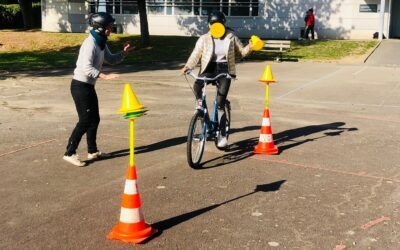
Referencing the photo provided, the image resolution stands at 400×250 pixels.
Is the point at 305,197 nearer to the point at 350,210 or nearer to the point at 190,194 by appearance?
the point at 350,210

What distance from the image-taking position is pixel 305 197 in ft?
17.8

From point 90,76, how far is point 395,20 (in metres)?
30.8

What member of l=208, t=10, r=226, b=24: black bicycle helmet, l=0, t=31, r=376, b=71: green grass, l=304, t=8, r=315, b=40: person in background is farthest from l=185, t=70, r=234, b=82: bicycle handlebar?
l=304, t=8, r=315, b=40: person in background

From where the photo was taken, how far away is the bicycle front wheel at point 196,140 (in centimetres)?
625

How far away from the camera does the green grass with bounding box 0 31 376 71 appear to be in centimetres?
2095

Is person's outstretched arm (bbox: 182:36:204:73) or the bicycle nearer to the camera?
the bicycle

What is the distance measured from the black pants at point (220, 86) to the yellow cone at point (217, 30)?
432mm

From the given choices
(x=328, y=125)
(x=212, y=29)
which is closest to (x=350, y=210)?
(x=212, y=29)

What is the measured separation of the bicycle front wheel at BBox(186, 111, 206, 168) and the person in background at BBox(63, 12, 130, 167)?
3.68 feet

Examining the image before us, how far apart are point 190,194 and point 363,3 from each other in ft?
92.5

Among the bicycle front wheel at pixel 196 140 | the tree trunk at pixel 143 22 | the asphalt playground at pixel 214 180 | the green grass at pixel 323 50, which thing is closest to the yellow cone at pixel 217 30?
the bicycle front wheel at pixel 196 140

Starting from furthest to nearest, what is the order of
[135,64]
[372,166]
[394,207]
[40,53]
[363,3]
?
[363,3]
[40,53]
[135,64]
[372,166]
[394,207]

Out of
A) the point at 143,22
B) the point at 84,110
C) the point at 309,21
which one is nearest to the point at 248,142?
the point at 84,110

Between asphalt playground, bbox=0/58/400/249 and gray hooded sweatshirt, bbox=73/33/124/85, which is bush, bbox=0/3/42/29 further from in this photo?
gray hooded sweatshirt, bbox=73/33/124/85
